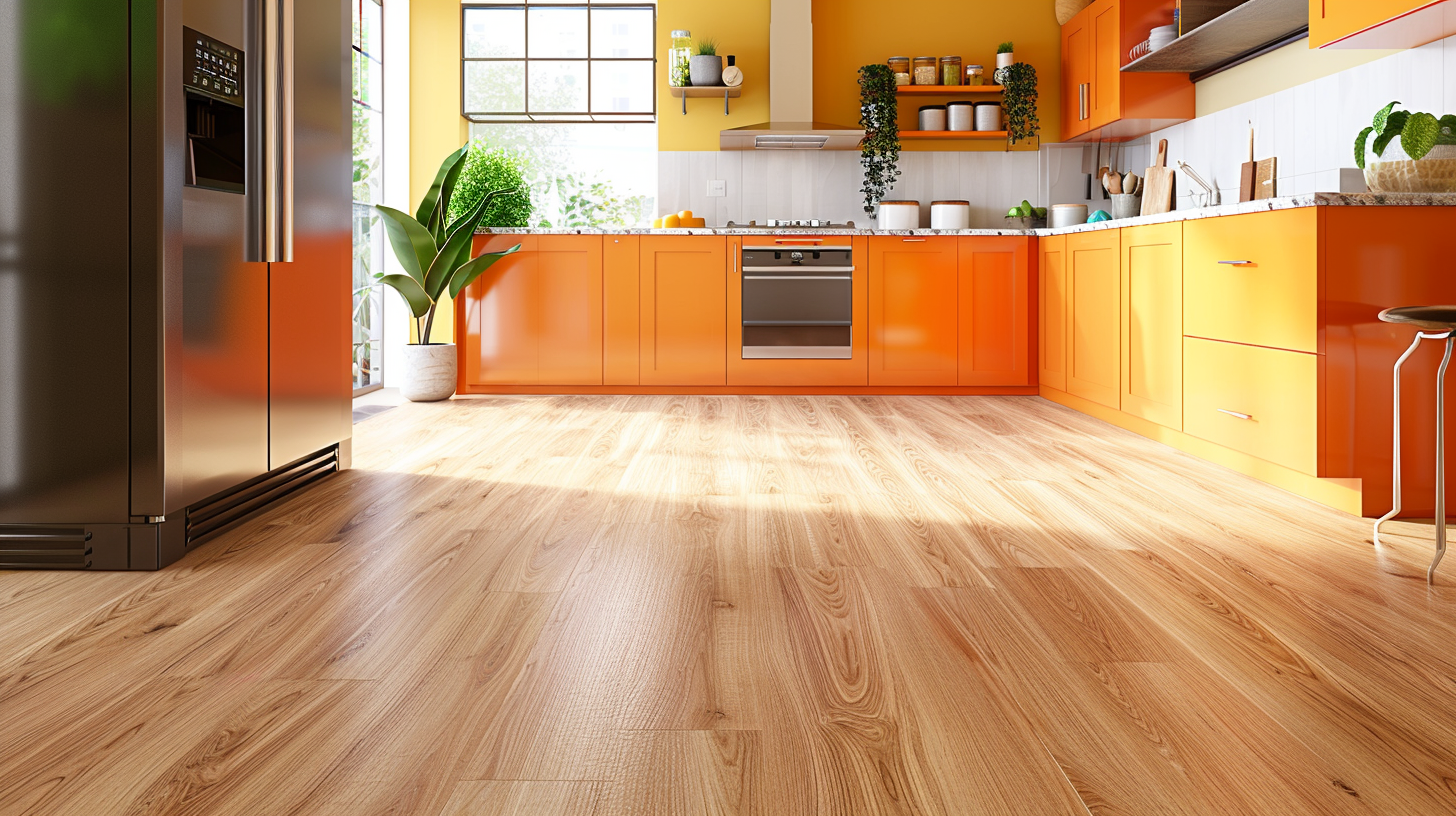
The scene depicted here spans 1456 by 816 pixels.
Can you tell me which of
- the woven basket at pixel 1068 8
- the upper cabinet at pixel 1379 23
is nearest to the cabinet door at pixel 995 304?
the woven basket at pixel 1068 8

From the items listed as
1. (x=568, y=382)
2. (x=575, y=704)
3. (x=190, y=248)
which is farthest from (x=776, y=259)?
(x=575, y=704)

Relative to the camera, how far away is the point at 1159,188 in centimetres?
402

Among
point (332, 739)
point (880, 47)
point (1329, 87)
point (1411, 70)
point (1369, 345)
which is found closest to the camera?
point (332, 739)

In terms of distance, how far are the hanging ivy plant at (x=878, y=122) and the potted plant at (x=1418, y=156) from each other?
2.96m

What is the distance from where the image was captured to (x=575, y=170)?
5.92 m

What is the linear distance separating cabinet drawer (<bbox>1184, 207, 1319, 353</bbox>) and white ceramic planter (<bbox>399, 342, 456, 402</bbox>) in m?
3.38

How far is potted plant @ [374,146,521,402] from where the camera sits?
4.82 metres

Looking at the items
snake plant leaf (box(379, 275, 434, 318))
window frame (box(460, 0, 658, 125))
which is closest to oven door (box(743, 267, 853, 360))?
window frame (box(460, 0, 658, 125))

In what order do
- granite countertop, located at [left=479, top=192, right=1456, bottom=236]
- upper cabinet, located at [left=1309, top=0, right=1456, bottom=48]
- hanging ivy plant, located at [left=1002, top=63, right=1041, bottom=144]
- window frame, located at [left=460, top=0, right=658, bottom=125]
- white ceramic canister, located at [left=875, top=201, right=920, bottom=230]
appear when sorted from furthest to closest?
window frame, located at [left=460, top=0, right=658, bottom=125]
white ceramic canister, located at [left=875, top=201, right=920, bottom=230]
hanging ivy plant, located at [left=1002, top=63, right=1041, bottom=144]
upper cabinet, located at [left=1309, top=0, right=1456, bottom=48]
granite countertop, located at [left=479, top=192, right=1456, bottom=236]

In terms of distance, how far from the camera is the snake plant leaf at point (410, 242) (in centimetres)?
475

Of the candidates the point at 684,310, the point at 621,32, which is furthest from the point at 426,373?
the point at 621,32

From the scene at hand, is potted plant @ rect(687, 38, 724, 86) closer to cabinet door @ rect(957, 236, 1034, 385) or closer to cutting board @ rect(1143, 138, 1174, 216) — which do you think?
cabinet door @ rect(957, 236, 1034, 385)

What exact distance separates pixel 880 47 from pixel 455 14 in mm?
2407

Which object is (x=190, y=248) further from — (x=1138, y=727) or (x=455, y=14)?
(x=455, y=14)
